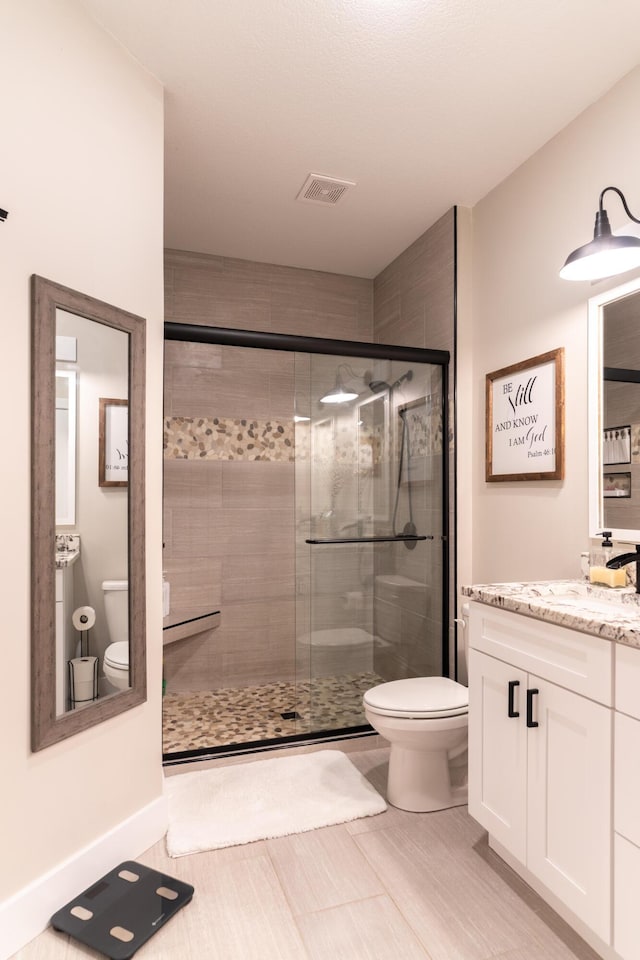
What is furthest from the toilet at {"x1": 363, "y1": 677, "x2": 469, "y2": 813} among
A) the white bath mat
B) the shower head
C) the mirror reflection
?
the shower head

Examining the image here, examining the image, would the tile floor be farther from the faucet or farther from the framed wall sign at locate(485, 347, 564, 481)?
the framed wall sign at locate(485, 347, 564, 481)

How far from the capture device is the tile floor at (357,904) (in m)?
1.50

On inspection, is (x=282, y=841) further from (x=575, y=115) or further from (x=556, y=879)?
(x=575, y=115)

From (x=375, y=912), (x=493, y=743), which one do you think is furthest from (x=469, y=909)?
(x=493, y=743)

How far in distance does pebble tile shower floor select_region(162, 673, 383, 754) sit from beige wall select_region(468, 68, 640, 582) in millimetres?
A: 875

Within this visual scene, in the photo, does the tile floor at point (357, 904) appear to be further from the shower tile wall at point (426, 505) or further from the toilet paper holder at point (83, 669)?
the shower tile wall at point (426, 505)

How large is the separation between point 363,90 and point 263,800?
8.80 feet

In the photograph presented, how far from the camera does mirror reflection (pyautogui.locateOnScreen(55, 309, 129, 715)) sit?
5.68 ft

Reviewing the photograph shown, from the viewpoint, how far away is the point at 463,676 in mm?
2957

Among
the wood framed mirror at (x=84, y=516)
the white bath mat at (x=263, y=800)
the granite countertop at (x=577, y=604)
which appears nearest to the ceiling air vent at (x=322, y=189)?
the wood framed mirror at (x=84, y=516)

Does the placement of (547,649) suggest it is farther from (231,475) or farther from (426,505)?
(231,475)

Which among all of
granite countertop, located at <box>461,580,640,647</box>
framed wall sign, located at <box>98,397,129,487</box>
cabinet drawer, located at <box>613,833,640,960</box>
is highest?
framed wall sign, located at <box>98,397,129,487</box>

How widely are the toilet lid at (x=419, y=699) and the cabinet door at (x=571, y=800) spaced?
0.55 metres

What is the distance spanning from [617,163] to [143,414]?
1894 mm
